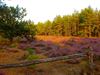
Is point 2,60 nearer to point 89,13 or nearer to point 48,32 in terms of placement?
point 89,13

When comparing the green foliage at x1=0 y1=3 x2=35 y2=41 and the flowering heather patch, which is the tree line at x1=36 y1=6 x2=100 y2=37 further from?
the green foliage at x1=0 y1=3 x2=35 y2=41

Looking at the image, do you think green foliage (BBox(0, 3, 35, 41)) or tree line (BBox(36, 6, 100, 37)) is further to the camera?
tree line (BBox(36, 6, 100, 37))

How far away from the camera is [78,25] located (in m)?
65.2

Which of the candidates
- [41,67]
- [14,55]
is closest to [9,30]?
[41,67]

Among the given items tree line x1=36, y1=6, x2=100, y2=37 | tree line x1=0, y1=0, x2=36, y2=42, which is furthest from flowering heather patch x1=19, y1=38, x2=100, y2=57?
tree line x1=36, y1=6, x2=100, y2=37

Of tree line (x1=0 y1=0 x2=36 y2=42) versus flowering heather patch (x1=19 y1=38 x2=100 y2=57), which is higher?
tree line (x1=0 y1=0 x2=36 y2=42)

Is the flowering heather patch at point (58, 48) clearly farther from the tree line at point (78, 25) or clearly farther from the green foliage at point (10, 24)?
the tree line at point (78, 25)

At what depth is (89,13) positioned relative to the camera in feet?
206

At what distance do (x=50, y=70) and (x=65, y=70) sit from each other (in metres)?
0.90

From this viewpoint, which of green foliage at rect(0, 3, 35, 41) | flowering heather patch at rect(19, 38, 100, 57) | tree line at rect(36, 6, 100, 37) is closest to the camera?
green foliage at rect(0, 3, 35, 41)

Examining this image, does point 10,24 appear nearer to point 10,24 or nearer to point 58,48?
point 10,24

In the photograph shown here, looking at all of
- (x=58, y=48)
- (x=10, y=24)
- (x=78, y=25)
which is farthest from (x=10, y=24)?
(x=78, y=25)

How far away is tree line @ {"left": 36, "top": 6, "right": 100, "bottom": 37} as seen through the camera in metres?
60.9

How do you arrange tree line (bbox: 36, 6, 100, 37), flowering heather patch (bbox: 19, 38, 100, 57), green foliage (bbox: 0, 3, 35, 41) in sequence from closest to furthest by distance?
green foliage (bbox: 0, 3, 35, 41)
flowering heather patch (bbox: 19, 38, 100, 57)
tree line (bbox: 36, 6, 100, 37)
